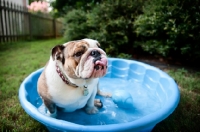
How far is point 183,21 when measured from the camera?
392 centimetres

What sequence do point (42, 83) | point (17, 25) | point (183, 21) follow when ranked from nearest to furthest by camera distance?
point (42, 83) < point (183, 21) < point (17, 25)

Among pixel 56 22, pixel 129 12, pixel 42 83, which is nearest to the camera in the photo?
pixel 42 83

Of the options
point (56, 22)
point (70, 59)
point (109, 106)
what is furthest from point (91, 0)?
point (56, 22)

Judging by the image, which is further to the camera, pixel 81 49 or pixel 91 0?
pixel 91 0

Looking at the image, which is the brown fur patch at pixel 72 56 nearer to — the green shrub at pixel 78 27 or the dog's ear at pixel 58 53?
the dog's ear at pixel 58 53

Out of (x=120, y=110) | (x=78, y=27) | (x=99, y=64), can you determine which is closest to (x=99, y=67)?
(x=99, y=64)

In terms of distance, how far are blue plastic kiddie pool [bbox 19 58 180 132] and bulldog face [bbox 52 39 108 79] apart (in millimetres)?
481

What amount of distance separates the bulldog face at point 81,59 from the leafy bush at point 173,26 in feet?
8.32

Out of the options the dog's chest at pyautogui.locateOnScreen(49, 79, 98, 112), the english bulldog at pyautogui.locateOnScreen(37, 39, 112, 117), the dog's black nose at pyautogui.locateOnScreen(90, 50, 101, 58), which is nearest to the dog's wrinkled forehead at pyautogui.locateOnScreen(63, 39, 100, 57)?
the english bulldog at pyautogui.locateOnScreen(37, 39, 112, 117)

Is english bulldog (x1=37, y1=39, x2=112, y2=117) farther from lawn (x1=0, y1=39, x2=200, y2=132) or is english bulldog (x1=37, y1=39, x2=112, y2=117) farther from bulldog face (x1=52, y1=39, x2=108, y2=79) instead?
lawn (x1=0, y1=39, x2=200, y2=132)

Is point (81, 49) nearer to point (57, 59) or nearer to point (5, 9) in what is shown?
point (57, 59)

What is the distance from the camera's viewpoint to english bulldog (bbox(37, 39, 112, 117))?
1.83 m

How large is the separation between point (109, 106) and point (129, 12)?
3.08 metres

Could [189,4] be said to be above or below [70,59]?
above
